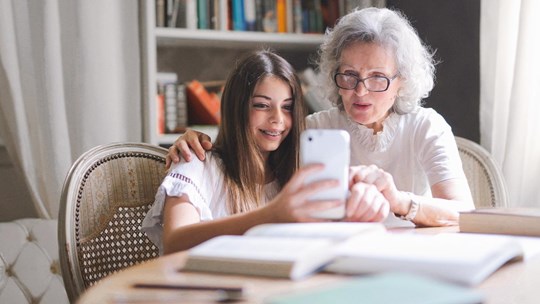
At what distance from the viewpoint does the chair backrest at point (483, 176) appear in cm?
210

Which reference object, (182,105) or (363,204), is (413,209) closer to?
(363,204)

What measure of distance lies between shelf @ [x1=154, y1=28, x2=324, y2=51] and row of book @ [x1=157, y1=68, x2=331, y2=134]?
0.16 m

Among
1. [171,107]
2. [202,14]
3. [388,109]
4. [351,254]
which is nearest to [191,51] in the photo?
[202,14]

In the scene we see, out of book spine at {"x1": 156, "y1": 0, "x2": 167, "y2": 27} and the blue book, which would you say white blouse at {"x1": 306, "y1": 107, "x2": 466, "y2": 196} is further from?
the blue book

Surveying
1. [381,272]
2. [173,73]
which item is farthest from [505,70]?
[381,272]

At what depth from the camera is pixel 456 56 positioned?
9.32 ft

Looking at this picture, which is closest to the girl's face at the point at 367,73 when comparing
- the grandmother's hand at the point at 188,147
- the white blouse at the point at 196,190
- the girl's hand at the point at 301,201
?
the white blouse at the point at 196,190

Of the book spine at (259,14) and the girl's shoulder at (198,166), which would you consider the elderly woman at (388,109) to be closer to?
the girl's shoulder at (198,166)

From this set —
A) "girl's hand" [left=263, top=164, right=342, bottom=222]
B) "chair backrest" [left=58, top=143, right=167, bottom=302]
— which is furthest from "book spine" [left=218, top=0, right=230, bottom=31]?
"girl's hand" [left=263, top=164, right=342, bottom=222]

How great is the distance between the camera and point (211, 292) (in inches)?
33.7

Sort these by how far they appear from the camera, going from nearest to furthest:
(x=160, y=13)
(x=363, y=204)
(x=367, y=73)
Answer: (x=363, y=204) → (x=367, y=73) → (x=160, y=13)

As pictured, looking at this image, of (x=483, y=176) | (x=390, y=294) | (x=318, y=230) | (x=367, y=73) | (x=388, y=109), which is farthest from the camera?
(x=483, y=176)

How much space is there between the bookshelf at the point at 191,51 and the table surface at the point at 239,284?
175 cm

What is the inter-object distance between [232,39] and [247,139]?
1.35 meters
